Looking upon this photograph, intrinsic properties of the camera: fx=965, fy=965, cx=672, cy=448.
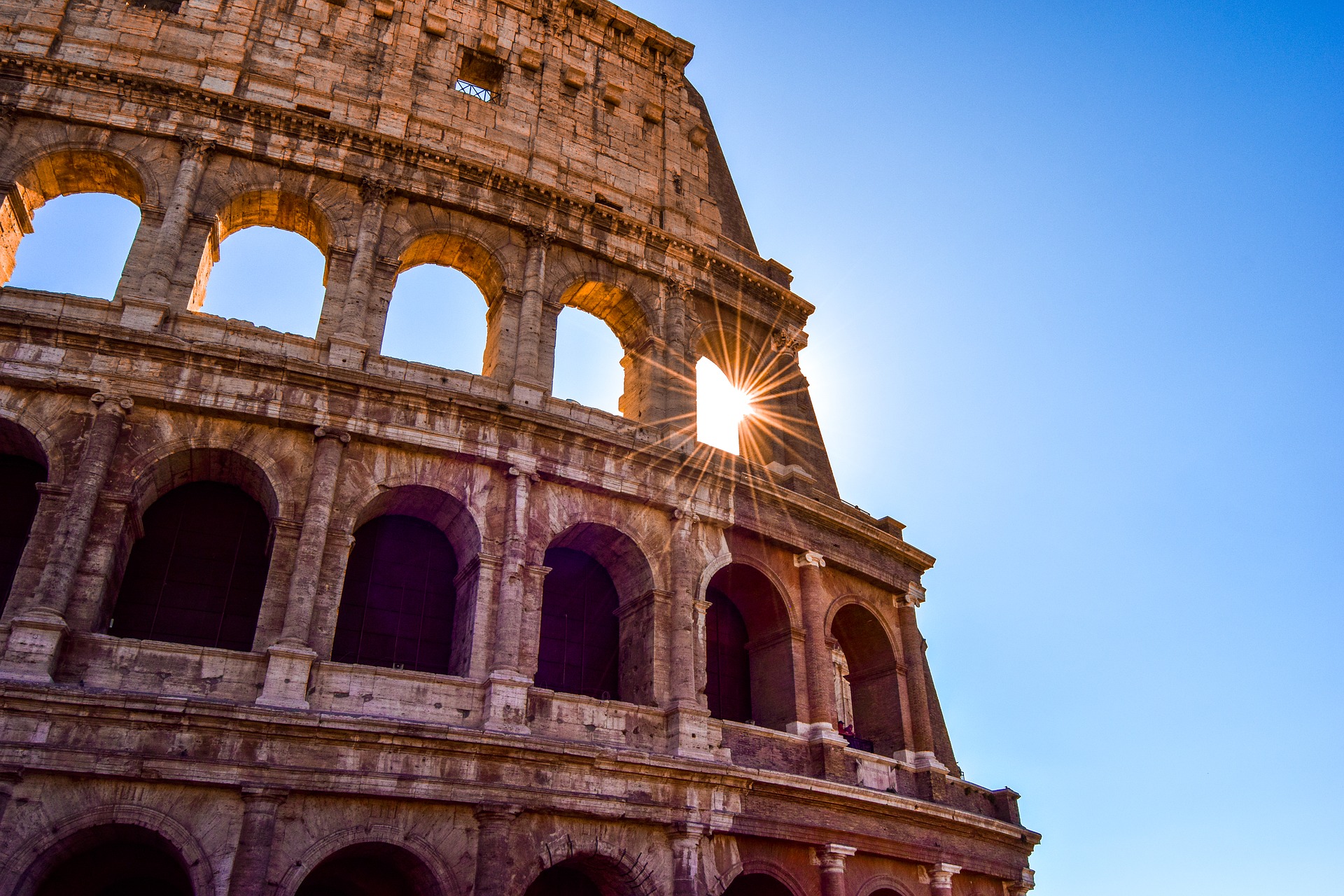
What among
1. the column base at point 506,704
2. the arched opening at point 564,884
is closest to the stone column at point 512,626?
the column base at point 506,704

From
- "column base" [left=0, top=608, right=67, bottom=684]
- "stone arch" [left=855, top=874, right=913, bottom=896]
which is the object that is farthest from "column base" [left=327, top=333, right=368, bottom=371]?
"stone arch" [left=855, top=874, right=913, bottom=896]

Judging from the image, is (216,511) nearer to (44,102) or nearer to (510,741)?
(510,741)

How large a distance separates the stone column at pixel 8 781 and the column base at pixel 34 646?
0.94m

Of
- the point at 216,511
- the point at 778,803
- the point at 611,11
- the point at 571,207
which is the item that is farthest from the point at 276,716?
the point at 611,11

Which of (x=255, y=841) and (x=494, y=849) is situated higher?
(x=494, y=849)

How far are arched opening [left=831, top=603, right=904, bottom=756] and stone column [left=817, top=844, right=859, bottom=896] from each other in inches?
110

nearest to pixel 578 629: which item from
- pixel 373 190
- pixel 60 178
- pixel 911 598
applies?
pixel 911 598

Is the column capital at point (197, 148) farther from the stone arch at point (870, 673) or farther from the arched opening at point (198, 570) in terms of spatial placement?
the stone arch at point (870, 673)

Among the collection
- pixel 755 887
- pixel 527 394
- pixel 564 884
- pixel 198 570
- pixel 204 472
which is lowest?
pixel 564 884

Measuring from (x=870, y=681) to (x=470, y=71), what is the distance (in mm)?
14425

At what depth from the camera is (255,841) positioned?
11078 millimetres

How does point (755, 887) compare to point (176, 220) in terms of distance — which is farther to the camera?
point (755, 887)

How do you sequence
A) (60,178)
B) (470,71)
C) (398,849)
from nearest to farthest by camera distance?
(398,849) < (60,178) < (470,71)

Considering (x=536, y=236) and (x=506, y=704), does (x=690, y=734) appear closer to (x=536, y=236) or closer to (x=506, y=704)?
(x=506, y=704)
